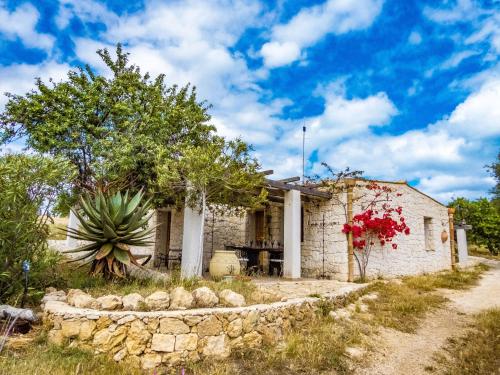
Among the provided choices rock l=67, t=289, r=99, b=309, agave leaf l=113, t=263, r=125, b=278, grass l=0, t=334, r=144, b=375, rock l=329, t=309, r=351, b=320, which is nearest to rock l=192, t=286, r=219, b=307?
grass l=0, t=334, r=144, b=375

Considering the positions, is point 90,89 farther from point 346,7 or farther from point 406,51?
point 406,51

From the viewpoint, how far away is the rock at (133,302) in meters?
4.12

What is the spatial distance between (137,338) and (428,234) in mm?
11970

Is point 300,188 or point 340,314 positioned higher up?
point 300,188

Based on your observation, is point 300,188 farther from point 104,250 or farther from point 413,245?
point 104,250

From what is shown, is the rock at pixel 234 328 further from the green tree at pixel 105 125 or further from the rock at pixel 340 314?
the green tree at pixel 105 125

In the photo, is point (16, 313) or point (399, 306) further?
point (399, 306)

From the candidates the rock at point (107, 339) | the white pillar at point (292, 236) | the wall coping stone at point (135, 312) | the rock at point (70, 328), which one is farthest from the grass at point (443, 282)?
the rock at point (70, 328)

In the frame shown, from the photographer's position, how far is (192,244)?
279 inches

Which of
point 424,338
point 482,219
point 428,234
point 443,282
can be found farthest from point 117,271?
point 482,219

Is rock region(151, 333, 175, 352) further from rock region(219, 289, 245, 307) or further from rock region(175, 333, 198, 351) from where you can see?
rock region(219, 289, 245, 307)

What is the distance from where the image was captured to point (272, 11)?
7.14 metres

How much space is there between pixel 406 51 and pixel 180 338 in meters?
8.42

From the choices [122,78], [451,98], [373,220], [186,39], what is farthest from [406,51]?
[122,78]
